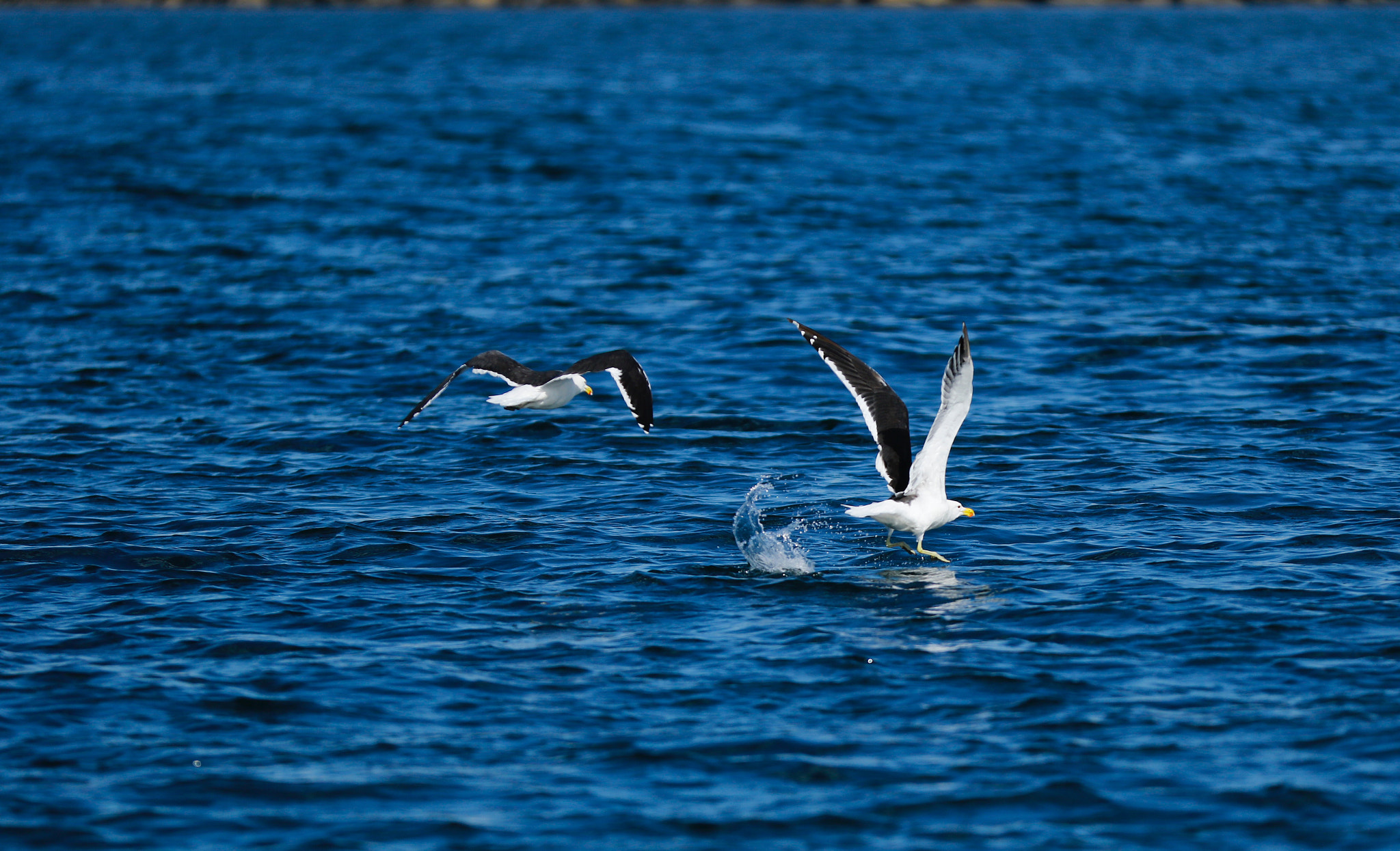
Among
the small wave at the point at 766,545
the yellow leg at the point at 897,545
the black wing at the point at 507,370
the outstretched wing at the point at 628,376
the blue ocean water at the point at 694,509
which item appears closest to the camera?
the blue ocean water at the point at 694,509

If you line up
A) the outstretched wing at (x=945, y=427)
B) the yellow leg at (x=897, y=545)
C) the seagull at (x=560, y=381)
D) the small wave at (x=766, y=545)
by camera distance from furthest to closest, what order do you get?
the yellow leg at (x=897, y=545)
the small wave at (x=766, y=545)
the seagull at (x=560, y=381)
the outstretched wing at (x=945, y=427)

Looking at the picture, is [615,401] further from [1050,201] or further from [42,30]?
[42,30]

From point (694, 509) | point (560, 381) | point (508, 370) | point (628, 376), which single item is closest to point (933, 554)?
point (694, 509)

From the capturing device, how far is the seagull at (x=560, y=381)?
14.4 m

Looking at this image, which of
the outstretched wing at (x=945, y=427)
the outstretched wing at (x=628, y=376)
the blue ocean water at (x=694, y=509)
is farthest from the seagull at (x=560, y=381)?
the outstretched wing at (x=945, y=427)

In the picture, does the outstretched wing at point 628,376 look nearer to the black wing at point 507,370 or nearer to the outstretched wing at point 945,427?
the black wing at point 507,370

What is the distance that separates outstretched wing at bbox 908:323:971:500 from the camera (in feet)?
42.9

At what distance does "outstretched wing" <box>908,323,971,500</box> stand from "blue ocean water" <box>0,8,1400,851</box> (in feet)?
3.08

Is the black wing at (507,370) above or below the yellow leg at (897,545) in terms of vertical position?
above

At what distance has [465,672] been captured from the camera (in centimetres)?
1210

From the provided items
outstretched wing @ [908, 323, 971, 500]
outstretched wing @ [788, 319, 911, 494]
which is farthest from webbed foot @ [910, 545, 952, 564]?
outstretched wing @ [788, 319, 911, 494]

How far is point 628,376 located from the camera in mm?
14609

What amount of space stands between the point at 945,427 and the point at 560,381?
393cm

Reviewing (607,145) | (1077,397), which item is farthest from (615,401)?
(607,145)
